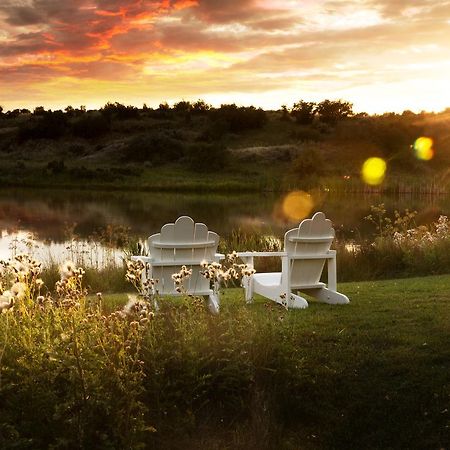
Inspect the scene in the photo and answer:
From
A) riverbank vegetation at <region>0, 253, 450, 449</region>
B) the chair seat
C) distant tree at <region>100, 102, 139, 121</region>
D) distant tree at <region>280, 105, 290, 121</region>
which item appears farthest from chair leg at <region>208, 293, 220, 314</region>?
distant tree at <region>280, 105, 290, 121</region>

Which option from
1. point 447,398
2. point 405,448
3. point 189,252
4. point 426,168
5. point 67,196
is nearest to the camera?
point 405,448

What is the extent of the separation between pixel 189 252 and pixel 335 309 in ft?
5.78

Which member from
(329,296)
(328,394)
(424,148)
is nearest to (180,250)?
(329,296)

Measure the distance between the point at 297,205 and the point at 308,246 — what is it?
928 inches

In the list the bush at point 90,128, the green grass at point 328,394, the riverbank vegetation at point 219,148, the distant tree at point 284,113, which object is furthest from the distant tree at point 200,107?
the green grass at point 328,394

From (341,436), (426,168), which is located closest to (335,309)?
(341,436)

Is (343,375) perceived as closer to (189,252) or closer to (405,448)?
(405,448)

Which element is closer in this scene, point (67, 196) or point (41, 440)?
point (41, 440)

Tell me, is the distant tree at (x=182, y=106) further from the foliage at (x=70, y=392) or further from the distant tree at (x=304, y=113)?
the foliage at (x=70, y=392)

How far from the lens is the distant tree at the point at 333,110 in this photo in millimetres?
63188

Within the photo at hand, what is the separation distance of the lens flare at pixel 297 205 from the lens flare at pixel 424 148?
546 inches

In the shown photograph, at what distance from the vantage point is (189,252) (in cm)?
789

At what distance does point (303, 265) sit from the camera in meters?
8.57

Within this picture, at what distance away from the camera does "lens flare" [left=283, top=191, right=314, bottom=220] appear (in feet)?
87.9
